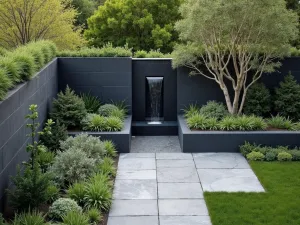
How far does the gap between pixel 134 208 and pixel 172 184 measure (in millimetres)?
1459

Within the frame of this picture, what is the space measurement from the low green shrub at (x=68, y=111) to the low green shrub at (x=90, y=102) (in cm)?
107

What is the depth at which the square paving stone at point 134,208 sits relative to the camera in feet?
28.6

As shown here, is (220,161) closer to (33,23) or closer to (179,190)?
(179,190)

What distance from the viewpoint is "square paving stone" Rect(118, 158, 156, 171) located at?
11.3m

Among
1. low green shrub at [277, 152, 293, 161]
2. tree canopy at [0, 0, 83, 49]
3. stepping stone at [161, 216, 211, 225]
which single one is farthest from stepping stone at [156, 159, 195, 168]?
tree canopy at [0, 0, 83, 49]

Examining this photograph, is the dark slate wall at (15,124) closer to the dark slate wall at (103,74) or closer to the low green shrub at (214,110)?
the dark slate wall at (103,74)

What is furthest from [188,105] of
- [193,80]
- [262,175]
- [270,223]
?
[270,223]

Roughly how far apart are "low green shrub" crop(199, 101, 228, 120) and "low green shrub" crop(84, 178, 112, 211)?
198 inches

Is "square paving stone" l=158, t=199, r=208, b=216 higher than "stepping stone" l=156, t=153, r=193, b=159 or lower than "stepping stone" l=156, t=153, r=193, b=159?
higher

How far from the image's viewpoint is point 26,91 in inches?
391

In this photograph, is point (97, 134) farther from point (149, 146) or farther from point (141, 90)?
point (141, 90)

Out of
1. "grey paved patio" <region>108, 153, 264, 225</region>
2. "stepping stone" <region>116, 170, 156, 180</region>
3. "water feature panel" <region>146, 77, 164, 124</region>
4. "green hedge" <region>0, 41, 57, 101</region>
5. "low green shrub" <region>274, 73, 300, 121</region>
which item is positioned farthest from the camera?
"water feature panel" <region>146, 77, 164, 124</region>

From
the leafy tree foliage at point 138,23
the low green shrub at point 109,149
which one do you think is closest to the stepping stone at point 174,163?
the low green shrub at point 109,149

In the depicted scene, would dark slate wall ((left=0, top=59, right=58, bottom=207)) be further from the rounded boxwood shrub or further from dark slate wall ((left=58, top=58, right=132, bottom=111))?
dark slate wall ((left=58, top=58, right=132, bottom=111))
